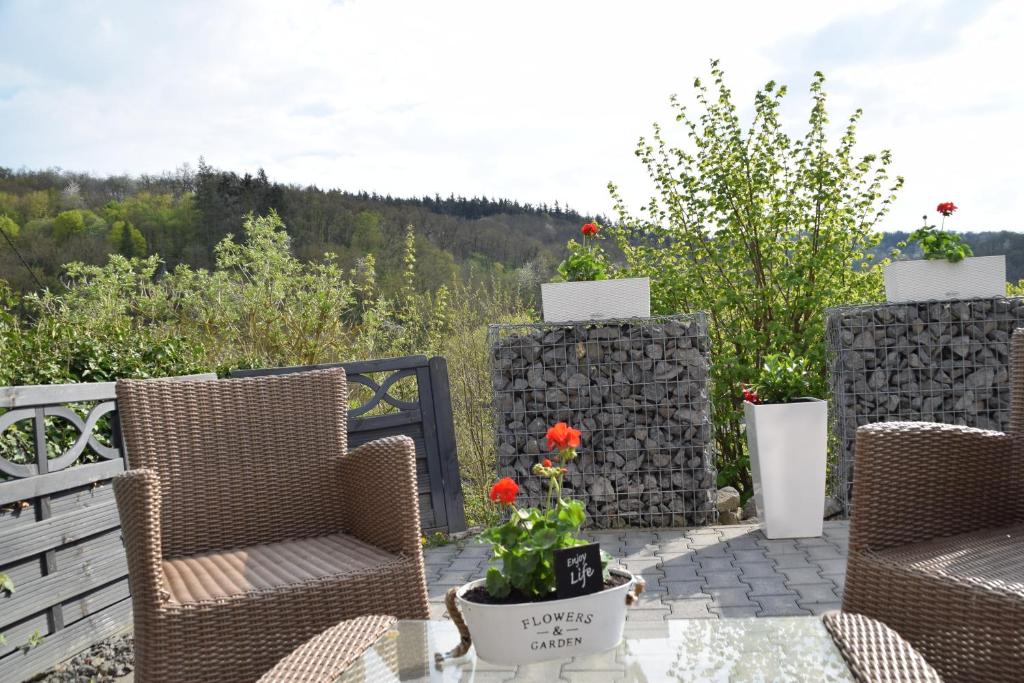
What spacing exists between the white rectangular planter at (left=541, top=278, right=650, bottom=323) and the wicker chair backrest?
1715mm

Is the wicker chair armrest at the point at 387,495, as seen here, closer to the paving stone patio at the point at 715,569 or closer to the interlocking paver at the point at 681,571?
the paving stone patio at the point at 715,569

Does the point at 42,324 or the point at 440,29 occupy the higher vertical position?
the point at 440,29

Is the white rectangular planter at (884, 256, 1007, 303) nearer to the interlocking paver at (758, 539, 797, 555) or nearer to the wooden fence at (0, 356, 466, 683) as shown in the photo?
the interlocking paver at (758, 539, 797, 555)

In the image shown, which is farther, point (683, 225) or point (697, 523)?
point (683, 225)

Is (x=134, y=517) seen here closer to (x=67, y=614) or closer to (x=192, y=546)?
(x=192, y=546)

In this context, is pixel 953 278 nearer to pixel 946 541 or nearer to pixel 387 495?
pixel 946 541

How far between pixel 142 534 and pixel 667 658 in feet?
3.77

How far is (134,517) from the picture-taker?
5.99ft

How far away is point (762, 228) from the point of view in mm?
5258

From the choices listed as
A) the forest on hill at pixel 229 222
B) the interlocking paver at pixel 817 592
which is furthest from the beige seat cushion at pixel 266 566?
the forest on hill at pixel 229 222

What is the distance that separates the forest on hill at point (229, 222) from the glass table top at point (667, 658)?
306 inches

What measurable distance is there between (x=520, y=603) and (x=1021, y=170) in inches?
238

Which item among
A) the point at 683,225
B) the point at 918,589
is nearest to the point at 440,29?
the point at 683,225

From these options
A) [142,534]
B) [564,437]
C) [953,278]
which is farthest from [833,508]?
[142,534]
